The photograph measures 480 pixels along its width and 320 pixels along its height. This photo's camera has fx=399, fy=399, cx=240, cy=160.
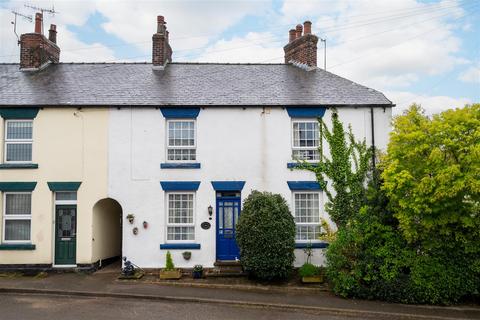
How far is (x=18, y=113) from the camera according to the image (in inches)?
560

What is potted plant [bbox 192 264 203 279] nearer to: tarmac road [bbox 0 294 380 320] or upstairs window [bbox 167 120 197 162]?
tarmac road [bbox 0 294 380 320]

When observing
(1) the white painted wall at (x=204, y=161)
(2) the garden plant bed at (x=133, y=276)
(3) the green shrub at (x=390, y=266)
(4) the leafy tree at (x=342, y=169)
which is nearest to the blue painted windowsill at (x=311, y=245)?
(1) the white painted wall at (x=204, y=161)

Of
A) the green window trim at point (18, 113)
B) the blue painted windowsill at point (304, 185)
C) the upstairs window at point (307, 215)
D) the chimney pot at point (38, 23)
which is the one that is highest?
the chimney pot at point (38, 23)

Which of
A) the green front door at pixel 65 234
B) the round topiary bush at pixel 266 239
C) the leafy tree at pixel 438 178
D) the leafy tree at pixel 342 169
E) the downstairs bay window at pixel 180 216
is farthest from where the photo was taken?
the downstairs bay window at pixel 180 216

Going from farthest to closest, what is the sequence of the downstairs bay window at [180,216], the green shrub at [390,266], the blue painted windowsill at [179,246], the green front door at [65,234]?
the downstairs bay window at [180,216]
the green front door at [65,234]
the blue painted windowsill at [179,246]
the green shrub at [390,266]

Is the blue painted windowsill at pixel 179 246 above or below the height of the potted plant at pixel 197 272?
above

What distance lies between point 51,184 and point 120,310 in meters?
6.13

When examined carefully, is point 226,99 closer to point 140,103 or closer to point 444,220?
point 140,103

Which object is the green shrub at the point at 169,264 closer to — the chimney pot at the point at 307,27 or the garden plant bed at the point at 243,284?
the garden plant bed at the point at 243,284

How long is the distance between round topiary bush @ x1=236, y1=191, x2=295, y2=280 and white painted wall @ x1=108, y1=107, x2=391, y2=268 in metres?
1.67

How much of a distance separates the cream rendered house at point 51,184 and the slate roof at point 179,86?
64 centimetres

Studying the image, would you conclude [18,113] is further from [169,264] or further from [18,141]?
[169,264]

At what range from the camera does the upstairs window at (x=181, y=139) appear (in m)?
14.5

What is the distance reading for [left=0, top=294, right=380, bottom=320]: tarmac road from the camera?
9586mm
